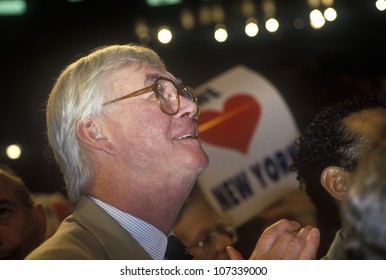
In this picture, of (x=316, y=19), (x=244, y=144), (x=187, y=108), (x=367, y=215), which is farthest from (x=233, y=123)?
(x=367, y=215)

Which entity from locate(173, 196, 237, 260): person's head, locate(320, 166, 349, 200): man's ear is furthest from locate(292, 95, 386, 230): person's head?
locate(173, 196, 237, 260): person's head

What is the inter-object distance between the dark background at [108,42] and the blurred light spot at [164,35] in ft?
0.05

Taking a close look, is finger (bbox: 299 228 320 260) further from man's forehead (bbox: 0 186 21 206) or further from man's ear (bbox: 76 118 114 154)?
man's forehead (bbox: 0 186 21 206)

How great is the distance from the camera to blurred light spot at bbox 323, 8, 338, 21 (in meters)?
1.37

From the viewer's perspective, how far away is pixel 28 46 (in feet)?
4.60

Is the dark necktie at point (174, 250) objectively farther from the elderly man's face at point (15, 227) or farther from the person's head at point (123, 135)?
the elderly man's face at point (15, 227)

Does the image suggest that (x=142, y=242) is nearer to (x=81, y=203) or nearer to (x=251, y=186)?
(x=81, y=203)

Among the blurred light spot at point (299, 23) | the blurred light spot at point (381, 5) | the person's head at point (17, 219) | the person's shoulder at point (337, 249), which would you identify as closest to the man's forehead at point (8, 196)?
the person's head at point (17, 219)

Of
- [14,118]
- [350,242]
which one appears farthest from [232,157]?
[350,242]

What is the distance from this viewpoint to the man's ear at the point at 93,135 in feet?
3.30

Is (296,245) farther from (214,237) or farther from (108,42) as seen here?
(108,42)

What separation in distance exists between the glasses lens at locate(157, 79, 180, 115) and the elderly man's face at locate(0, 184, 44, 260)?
39 cm

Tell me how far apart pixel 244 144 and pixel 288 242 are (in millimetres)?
647
